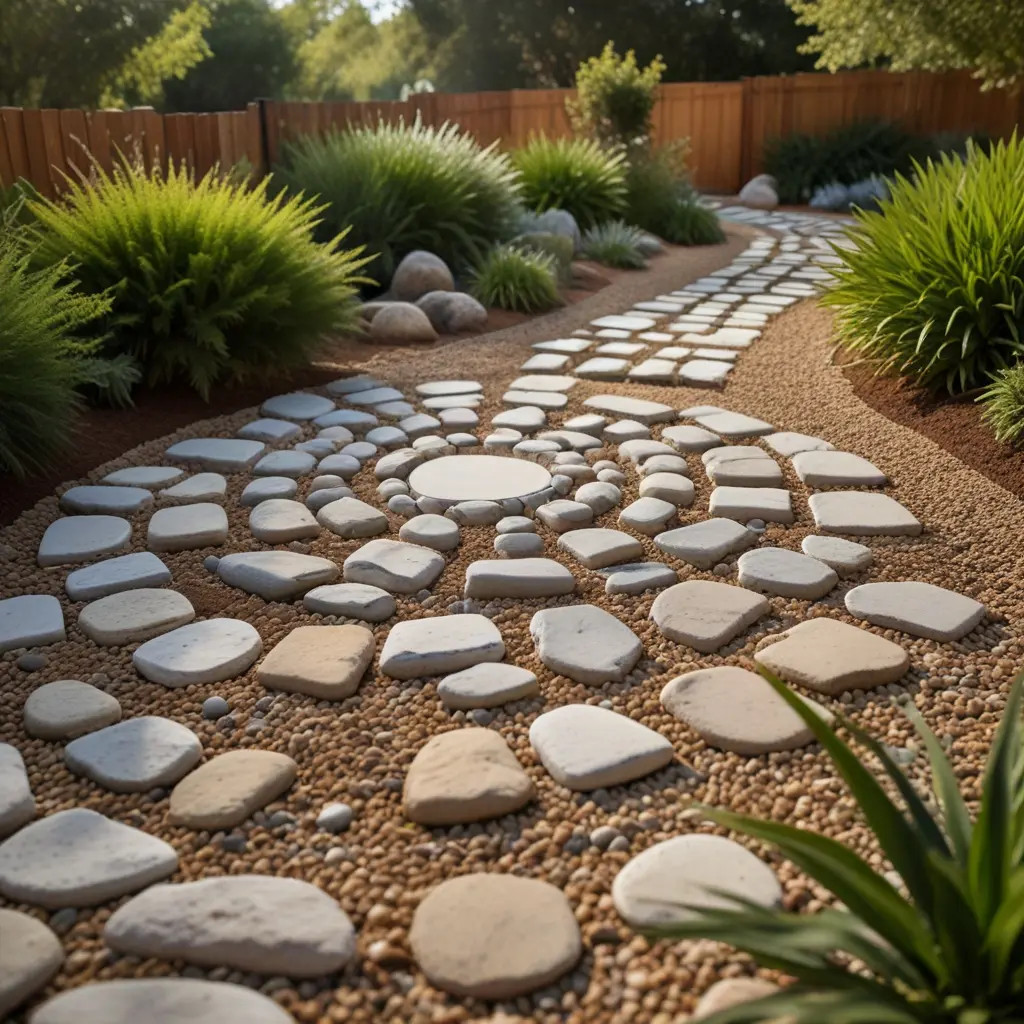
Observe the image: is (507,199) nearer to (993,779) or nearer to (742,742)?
(742,742)

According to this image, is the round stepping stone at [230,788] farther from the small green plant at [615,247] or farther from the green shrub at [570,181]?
the green shrub at [570,181]

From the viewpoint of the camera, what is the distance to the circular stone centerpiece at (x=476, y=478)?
12.0 ft

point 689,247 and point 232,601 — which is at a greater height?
point 689,247

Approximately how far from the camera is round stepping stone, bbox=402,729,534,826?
1993mm

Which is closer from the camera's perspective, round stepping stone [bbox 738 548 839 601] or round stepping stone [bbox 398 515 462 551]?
round stepping stone [bbox 738 548 839 601]

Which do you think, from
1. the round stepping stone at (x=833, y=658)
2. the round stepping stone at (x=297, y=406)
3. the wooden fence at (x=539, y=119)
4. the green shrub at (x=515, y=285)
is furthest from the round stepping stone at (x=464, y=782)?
the green shrub at (x=515, y=285)

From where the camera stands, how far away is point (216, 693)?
2.46 m

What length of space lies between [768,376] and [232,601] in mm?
3263

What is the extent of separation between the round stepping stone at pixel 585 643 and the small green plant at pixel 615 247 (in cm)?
641

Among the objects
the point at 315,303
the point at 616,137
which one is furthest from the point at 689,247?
the point at 315,303

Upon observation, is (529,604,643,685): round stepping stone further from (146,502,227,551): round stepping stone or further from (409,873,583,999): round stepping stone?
(146,502,227,551): round stepping stone

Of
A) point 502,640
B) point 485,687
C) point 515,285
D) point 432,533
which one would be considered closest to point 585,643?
point 502,640

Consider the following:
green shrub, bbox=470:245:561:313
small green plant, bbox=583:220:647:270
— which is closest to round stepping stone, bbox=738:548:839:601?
green shrub, bbox=470:245:561:313

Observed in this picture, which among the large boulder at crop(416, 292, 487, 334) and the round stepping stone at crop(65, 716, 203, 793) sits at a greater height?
the large boulder at crop(416, 292, 487, 334)
